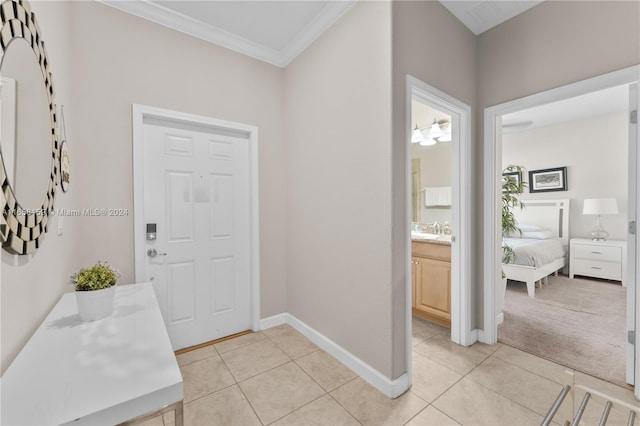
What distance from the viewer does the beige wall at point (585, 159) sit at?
4438 millimetres

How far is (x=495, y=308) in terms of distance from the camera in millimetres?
2467

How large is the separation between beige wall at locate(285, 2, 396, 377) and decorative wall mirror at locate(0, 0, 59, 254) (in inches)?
66.9

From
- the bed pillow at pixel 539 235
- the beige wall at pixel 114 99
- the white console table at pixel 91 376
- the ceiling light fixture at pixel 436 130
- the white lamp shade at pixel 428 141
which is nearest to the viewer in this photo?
the white console table at pixel 91 376

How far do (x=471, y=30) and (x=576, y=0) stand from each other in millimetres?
718

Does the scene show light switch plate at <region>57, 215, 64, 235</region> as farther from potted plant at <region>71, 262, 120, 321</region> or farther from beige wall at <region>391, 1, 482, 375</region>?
beige wall at <region>391, 1, 482, 375</region>

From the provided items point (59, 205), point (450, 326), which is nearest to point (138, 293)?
point (59, 205)

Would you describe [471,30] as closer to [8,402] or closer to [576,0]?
[576,0]

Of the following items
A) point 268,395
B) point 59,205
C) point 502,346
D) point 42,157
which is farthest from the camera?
point 502,346

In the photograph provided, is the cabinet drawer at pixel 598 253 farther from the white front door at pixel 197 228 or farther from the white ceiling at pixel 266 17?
the white front door at pixel 197 228

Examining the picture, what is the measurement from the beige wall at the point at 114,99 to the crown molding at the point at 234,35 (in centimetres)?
6

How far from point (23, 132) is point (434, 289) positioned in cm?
309

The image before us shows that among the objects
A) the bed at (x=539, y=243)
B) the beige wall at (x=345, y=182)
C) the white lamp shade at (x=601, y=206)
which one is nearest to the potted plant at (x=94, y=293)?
Result: the beige wall at (x=345, y=182)

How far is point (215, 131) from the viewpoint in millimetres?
2555

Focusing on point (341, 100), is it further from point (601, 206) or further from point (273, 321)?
point (601, 206)
